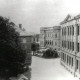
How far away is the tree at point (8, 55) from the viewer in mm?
15328

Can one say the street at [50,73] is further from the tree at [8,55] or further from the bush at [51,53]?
the bush at [51,53]

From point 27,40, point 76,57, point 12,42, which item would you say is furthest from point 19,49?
point 27,40

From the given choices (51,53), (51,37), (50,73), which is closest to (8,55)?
(50,73)

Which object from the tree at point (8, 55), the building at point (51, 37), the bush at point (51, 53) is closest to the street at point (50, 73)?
the tree at point (8, 55)

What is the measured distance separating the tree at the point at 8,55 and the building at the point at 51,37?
26.0m

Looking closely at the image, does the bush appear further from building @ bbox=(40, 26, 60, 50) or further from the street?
the street

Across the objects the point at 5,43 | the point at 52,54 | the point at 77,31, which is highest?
the point at 77,31

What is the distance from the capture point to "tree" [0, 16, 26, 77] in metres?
15.3

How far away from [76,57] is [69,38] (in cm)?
372

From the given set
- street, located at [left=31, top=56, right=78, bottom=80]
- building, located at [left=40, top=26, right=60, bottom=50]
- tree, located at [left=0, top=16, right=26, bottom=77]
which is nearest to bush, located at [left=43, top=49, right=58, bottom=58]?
building, located at [left=40, top=26, right=60, bottom=50]

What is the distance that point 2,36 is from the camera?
15.9 metres

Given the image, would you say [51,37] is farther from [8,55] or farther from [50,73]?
[8,55]

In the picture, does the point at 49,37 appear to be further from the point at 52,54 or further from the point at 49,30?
the point at 52,54

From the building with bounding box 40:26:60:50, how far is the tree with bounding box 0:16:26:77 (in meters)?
26.0
